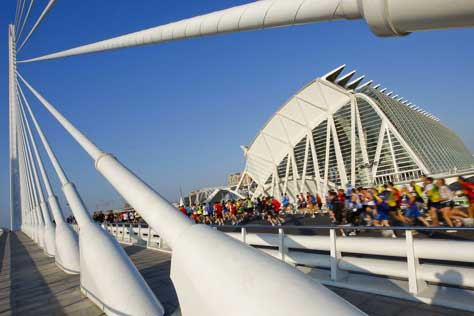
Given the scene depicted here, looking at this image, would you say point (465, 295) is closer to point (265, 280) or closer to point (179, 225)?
point (265, 280)

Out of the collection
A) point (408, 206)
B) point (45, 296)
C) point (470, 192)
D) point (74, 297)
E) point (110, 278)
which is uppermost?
point (470, 192)

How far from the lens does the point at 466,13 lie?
5.32 ft

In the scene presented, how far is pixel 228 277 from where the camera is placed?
A: 2564 millimetres

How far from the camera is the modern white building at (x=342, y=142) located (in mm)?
31797

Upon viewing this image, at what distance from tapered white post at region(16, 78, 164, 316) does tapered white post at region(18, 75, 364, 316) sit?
5.48 feet

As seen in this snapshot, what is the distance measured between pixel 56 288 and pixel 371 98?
31.5 metres

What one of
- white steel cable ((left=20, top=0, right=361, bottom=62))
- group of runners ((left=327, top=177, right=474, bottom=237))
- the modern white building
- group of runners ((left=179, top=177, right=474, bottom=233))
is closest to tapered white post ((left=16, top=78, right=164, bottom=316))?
white steel cable ((left=20, top=0, right=361, bottom=62))

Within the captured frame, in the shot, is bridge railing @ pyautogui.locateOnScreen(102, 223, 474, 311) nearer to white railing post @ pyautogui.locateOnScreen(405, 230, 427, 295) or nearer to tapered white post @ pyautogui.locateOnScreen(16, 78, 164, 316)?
white railing post @ pyautogui.locateOnScreen(405, 230, 427, 295)

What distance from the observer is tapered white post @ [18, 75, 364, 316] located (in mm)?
2207

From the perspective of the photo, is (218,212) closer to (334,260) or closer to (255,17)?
(334,260)

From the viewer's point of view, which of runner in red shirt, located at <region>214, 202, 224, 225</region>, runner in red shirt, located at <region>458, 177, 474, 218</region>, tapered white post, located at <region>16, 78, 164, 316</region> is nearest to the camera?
tapered white post, located at <region>16, 78, 164, 316</region>

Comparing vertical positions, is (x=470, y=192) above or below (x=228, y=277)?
above

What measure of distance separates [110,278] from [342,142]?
33.4m

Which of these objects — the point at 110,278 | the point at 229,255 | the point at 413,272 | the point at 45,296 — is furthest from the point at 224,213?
the point at 229,255
